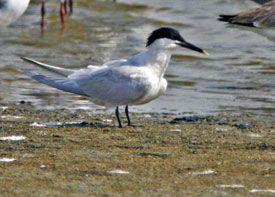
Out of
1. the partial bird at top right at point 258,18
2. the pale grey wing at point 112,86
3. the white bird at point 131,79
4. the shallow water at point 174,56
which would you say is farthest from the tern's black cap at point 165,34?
the partial bird at top right at point 258,18

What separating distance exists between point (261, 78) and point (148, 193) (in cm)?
748

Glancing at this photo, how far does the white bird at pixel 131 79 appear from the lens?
9133mm

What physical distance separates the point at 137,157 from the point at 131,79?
1.66 meters

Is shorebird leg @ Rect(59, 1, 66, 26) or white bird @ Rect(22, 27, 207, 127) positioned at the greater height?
white bird @ Rect(22, 27, 207, 127)

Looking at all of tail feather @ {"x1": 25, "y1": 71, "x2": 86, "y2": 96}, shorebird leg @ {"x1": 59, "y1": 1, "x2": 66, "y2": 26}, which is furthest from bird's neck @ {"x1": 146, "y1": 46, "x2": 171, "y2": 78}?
shorebird leg @ {"x1": 59, "y1": 1, "x2": 66, "y2": 26}

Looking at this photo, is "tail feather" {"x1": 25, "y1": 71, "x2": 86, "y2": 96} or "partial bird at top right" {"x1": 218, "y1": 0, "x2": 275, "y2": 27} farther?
"partial bird at top right" {"x1": 218, "y1": 0, "x2": 275, "y2": 27}

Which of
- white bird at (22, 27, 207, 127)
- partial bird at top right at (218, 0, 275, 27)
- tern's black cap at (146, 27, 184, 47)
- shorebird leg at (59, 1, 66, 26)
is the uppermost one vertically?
tern's black cap at (146, 27, 184, 47)

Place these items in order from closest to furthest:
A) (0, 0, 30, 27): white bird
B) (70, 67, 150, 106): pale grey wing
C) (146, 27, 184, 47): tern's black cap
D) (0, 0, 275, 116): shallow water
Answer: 1. (70, 67, 150, 106): pale grey wing
2. (146, 27, 184, 47): tern's black cap
3. (0, 0, 275, 116): shallow water
4. (0, 0, 30, 27): white bird

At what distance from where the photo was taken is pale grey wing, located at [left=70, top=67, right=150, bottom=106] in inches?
359

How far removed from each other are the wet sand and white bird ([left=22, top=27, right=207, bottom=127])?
0.30m

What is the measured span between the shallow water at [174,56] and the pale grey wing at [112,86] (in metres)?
1.63

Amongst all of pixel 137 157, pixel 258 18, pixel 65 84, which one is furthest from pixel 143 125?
pixel 258 18

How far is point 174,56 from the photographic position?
15.6 m

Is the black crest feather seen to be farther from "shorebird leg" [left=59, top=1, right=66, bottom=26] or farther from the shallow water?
"shorebird leg" [left=59, top=1, right=66, bottom=26]
